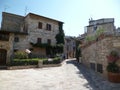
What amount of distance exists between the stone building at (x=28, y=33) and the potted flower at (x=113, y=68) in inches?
575

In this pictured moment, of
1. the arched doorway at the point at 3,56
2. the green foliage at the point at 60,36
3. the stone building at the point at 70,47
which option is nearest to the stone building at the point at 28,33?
the arched doorway at the point at 3,56

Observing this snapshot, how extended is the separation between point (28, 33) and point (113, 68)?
55.5 feet

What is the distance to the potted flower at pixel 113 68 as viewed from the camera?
8.12 m

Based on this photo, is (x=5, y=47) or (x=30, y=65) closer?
→ (x=30, y=65)

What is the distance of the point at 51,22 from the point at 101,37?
16.5 m

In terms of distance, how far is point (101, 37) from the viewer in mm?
→ 10164

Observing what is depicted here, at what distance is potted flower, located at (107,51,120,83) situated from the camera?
812cm

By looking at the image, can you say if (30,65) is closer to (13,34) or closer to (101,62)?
(13,34)

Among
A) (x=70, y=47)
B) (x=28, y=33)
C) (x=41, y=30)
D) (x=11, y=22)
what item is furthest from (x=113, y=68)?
(x=70, y=47)

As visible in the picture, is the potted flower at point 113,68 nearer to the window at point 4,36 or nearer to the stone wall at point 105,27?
the window at point 4,36

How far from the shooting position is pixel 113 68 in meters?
8.25

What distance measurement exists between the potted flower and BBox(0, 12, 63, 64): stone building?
14.6m

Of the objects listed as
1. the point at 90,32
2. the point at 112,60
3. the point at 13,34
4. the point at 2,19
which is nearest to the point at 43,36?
the point at 13,34

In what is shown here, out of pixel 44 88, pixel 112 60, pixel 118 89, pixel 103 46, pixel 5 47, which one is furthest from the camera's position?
pixel 5 47
